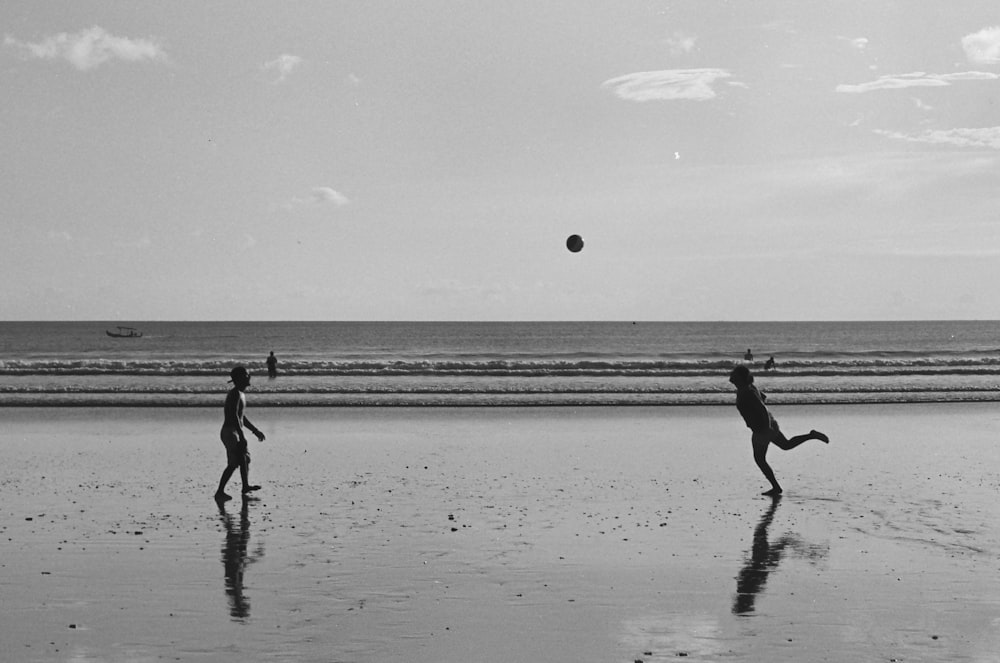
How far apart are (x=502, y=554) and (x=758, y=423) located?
18.1 feet

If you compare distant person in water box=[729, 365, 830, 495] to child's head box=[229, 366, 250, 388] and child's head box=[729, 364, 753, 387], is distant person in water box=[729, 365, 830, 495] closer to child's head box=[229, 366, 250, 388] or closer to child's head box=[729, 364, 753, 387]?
child's head box=[729, 364, 753, 387]

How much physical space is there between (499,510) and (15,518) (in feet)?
17.4

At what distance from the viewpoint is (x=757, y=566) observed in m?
9.48

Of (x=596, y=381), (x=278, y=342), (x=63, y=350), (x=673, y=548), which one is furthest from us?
(x=278, y=342)

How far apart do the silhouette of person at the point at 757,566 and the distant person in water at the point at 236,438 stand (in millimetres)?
6138

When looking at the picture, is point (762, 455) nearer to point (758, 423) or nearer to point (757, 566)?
point (758, 423)

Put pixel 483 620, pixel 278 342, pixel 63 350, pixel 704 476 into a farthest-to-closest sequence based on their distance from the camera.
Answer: pixel 278 342
pixel 63 350
pixel 704 476
pixel 483 620

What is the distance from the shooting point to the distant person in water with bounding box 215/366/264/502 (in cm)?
1328

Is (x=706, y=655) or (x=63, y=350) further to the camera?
(x=63, y=350)

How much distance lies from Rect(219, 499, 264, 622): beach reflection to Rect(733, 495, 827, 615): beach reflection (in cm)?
366

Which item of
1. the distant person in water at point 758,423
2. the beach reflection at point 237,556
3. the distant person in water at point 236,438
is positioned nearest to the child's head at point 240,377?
the distant person in water at point 236,438

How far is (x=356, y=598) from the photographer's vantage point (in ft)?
27.2

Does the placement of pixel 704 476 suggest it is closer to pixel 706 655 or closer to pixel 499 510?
pixel 499 510

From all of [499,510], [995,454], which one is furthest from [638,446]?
[499,510]
